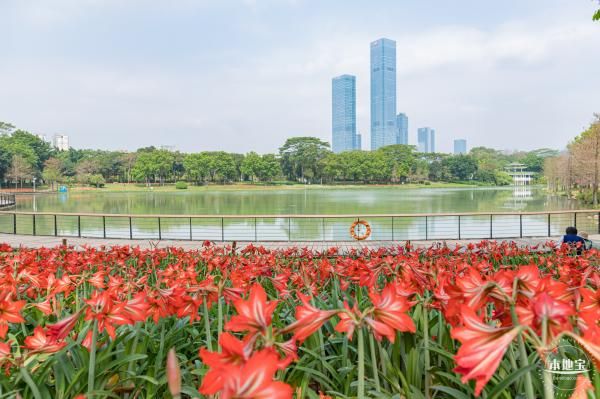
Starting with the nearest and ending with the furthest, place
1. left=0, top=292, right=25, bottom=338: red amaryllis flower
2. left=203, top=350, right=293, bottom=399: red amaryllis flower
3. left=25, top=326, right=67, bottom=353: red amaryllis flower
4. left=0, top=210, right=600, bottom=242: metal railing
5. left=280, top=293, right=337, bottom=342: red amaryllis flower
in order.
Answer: left=203, top=350, right=293, bottom=399: red amaryllis flower < left=280, top=293, right=337, bottom=342: red amaryllis flower < left=25, top=326, right=67, bottom=353: red amaryllis flower < left=0, top=292, right=25, bottom=338: red amaryllis flower < left=0, top=210, right=600, bottom=242: metal railing

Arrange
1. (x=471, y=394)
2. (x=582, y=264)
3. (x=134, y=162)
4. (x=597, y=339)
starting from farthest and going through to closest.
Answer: (x=134, y=162) < (x=582, y=264) < (x=471, y=394) < (x=597, y=339)

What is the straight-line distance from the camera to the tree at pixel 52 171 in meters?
57.2

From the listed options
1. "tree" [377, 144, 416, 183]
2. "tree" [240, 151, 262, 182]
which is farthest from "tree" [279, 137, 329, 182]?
"tree" [377, 144, 416, 183]

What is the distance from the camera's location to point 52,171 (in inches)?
2272

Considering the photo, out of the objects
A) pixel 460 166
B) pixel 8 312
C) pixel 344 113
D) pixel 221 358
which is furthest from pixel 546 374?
pixel 344 113

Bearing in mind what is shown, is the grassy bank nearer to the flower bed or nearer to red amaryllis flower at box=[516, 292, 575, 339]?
the flower bed

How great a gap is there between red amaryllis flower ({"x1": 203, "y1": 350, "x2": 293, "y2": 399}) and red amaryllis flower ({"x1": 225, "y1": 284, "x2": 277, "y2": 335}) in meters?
0.18

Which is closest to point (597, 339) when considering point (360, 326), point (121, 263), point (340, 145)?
point (360, 326)

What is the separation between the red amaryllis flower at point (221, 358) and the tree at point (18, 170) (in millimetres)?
59640

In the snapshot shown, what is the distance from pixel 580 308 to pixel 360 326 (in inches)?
20.6

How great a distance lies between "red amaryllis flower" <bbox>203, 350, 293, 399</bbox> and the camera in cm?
52

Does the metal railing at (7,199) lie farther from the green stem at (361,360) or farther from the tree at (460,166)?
the tree at (460,166)

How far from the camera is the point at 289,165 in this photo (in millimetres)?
71875

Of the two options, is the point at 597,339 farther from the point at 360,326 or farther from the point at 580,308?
the point at 360,326
